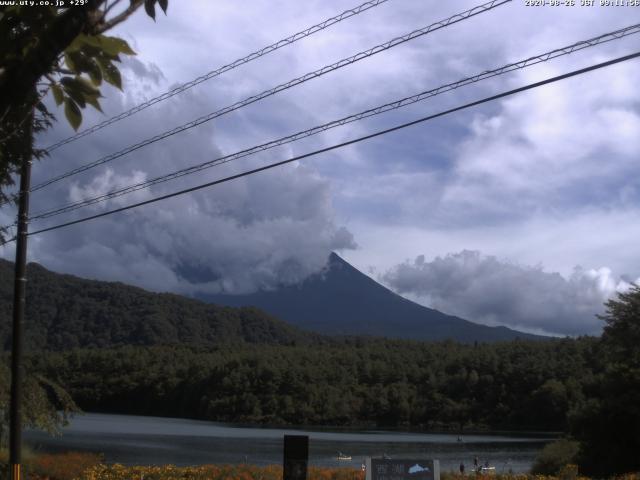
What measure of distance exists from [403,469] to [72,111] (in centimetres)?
772

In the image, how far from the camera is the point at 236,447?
6431 cm

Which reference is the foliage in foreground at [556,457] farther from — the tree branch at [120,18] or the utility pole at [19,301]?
the tree branch at [120,18]

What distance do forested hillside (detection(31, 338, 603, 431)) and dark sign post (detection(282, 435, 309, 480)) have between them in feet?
316

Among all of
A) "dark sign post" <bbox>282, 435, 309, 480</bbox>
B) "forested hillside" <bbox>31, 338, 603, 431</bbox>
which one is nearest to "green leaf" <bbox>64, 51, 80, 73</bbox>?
"dark sign post" <bbox>282, 435, 309, 480</bbox>

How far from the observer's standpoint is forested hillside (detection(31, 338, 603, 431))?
351 feet

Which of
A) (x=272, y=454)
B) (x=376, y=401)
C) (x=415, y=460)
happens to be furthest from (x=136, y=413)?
(x=415, y=460)

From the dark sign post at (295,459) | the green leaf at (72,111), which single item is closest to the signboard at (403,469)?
the dark sign post at (295,459)

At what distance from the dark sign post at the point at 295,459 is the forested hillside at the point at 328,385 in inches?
3796

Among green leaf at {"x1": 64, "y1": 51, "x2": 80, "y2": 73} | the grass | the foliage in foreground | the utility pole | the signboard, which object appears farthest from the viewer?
the foliage in foreground

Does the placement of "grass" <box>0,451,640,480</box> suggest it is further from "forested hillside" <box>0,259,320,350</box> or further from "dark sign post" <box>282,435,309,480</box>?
"forested hillside" <box>0,259,320,350</box>

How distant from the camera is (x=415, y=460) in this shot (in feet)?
34.5

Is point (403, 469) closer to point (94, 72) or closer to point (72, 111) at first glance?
point (72, 111)

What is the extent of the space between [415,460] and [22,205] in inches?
366

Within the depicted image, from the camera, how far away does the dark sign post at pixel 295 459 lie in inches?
371
